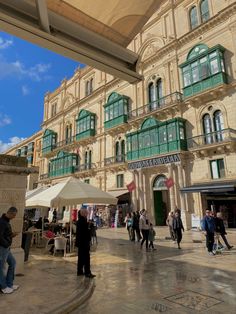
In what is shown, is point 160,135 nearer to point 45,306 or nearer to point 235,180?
point 235,180

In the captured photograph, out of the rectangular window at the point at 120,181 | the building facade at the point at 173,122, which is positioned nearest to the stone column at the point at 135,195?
the building facade at the point at 173,122

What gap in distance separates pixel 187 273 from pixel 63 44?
664 centimetres

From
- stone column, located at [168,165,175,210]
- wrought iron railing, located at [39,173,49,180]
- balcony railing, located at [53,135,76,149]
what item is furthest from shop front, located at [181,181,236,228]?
wrought iron railing, located at [39,173,49,180]

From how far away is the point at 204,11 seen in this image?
21.2 meters

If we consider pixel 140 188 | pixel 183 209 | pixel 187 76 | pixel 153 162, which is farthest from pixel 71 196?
pixel 187 76

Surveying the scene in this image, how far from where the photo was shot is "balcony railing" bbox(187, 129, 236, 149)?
17.6 m

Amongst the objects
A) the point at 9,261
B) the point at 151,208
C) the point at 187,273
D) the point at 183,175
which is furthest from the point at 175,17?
the point at 9,261

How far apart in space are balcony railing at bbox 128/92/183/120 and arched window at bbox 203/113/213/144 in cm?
273

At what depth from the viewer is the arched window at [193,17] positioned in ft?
71.9

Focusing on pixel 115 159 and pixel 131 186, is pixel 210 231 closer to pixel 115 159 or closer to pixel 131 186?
pixel 131 186

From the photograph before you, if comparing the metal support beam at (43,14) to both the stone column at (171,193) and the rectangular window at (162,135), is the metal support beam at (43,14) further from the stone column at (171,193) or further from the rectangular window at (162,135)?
the rectangular window at (162,135)

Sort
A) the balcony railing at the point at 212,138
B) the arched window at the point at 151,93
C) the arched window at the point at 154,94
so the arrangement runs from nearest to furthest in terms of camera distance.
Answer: the balcony railing at the point at 212,138, the arched window at the point at 154,94, the arched window at the point at 151,93

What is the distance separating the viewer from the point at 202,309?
438 centimetres

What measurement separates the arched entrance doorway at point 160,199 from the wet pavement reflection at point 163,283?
12490 mm
